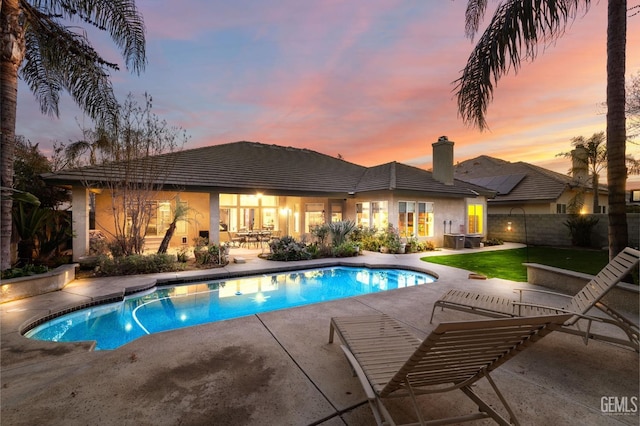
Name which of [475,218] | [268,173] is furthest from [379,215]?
[475,218]

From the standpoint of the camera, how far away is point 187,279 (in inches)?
344

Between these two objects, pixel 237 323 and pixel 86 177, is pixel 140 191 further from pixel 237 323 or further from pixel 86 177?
pixel 237 323

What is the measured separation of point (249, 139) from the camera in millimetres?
20125

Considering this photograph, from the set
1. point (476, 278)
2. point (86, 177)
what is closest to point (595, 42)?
point (476, 278)

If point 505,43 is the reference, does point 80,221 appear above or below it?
below

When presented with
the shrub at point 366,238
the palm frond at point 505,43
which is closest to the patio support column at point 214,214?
the shrub at point 366,238

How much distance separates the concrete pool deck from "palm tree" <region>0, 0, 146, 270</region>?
5240 mm

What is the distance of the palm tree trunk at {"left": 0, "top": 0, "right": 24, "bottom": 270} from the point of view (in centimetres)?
645

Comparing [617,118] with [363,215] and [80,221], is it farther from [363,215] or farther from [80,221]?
[80,221]

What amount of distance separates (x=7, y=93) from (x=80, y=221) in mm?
5148

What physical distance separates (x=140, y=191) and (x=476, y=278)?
1197 centimetres

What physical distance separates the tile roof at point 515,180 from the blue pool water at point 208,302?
16453 mm

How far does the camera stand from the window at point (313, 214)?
18.3 m

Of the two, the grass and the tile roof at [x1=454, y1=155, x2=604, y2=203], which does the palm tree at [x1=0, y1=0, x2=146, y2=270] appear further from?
the tile roof at [x1=454, y1=155, x2=604, y2=203]
